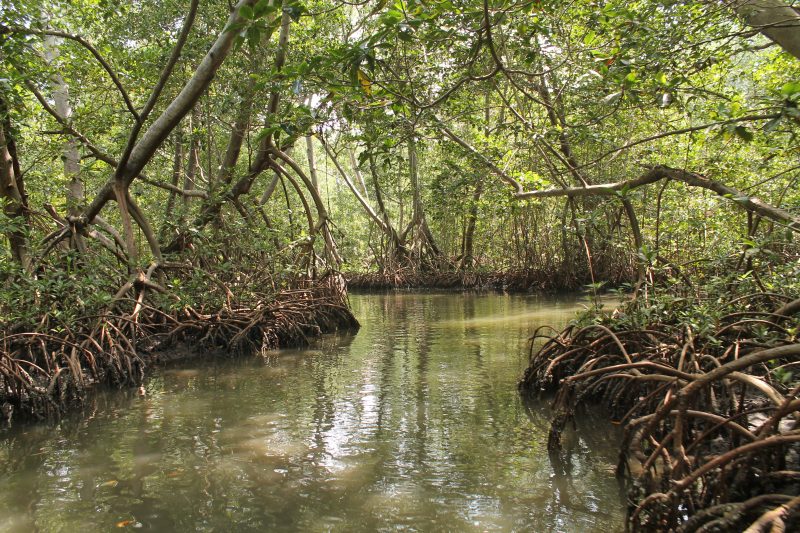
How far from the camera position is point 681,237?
10906 millimetres

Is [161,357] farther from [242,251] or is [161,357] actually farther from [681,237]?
[681,237]

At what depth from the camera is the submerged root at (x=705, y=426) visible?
213 cm

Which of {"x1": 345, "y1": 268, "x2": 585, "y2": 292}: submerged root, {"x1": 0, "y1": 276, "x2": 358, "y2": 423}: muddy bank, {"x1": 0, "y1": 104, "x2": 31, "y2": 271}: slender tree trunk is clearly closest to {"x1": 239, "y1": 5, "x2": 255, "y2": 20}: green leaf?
{"x1": 0, "y1": 276, "x2": 358, "y2": 423}: muddy bank

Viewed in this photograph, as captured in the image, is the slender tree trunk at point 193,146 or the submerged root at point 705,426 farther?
the slender tree trunk at point 193,146

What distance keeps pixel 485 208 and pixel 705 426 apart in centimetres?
925

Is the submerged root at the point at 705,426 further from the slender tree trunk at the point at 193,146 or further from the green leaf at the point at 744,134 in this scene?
the slender tree trunk at the point at 193,146

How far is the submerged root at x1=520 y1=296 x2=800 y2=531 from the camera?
6.98ft

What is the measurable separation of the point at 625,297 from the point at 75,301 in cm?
606

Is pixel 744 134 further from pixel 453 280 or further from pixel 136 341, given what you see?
pixel 453 280

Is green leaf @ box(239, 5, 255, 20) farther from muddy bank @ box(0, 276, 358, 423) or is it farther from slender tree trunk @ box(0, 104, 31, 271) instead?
slender tree trunk @ box(0, 104, 31, 271)

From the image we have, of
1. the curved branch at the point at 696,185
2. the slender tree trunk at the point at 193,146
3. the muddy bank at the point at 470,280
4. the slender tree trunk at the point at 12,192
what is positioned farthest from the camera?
the muddy bank at the point at 470,280

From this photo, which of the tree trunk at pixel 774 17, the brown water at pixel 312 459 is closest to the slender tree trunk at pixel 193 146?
the brown water at pixel 312 459

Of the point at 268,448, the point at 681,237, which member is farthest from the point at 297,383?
the point at 681,237

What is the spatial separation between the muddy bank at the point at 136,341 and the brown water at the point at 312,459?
12.5 inches
